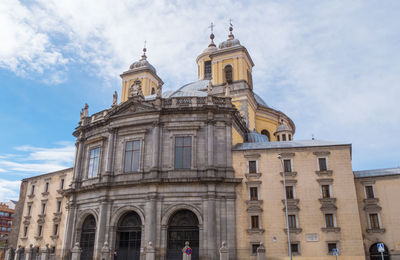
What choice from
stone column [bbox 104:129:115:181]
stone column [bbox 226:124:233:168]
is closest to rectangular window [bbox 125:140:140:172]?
stone column [bbox 104:129:115:181]

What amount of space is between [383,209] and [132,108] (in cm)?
2430

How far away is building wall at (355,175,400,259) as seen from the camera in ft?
95.4

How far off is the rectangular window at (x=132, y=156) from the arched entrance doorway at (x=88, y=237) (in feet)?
22.4

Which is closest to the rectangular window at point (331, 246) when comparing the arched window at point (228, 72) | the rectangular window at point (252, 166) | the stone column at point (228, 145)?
the rectangular window at point (252, 166)

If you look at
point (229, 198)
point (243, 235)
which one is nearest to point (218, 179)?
point (229, 198)

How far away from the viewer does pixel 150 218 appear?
29.8 metres

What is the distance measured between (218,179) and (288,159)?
21.6 ft

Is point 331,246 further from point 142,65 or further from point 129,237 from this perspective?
point 142,65

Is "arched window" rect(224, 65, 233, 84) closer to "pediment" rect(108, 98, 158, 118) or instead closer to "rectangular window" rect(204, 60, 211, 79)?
"rectangular window" rect(204, 60, 211, 79)

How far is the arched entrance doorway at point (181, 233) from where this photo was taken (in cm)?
2927

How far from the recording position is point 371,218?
30.1 metres

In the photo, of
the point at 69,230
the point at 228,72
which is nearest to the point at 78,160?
the point at 69,230

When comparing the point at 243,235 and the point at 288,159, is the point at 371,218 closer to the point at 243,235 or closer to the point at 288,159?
the point at 288,159

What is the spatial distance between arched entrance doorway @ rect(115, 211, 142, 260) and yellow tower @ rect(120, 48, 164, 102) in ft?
91.0
